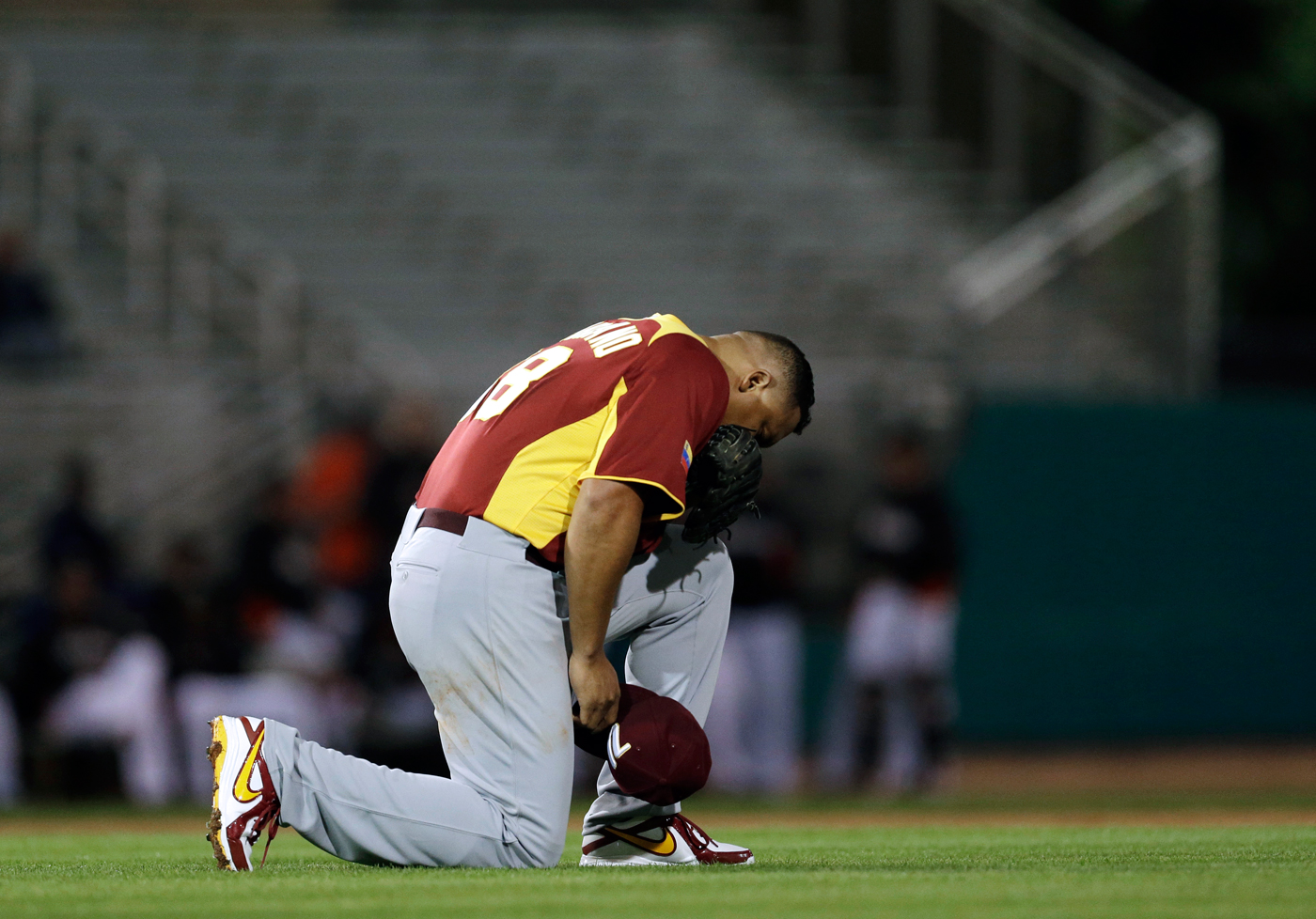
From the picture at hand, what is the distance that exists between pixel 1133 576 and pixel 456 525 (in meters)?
9.49

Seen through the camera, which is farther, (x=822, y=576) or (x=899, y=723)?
(x=822, y=576)

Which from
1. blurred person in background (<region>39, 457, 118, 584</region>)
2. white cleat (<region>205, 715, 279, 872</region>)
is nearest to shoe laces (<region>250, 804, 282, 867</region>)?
white cleat (<region>205, 715, 279, 872</region>)

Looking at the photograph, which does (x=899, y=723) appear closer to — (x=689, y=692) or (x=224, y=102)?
(x=689, y=692)

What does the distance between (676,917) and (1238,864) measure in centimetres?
203

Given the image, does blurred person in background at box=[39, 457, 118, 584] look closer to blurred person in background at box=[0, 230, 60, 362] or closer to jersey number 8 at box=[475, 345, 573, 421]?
blurred person in background at box=[0, 230, 60, 362]

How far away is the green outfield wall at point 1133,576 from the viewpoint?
43.8ft

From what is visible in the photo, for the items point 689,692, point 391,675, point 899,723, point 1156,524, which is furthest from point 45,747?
point 1156,524

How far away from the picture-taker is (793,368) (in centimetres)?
517

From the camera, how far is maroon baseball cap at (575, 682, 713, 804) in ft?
16.3

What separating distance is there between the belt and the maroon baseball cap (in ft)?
1.46

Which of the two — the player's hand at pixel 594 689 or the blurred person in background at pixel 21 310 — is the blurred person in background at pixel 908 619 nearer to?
the blurred person in background at pixel 21 310

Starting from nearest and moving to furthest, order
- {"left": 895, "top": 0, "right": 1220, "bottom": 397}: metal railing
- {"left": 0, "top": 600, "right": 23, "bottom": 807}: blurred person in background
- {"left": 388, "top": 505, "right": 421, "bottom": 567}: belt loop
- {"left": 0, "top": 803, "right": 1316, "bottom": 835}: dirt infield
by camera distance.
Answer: {"left": 388, "top": 505, "right": 421, "bottom": 567}: belt loop
{"left": 0, "top": 803, "right": 1316, "bottom": 835}: dirt infield
{"left": 0, "top": 600, "right": 23, "bottom": 807}: blurred person in background
{"left": 895, "top": 0, "right": 1220, "bottom": 397}: metal railing

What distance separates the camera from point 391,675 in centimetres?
1133

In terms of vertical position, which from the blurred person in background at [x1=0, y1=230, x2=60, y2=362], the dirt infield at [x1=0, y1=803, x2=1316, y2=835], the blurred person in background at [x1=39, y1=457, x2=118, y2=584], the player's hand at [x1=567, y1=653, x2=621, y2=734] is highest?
the blurred person in background at [x1=0, y1=230, x2=60, y2=362]
